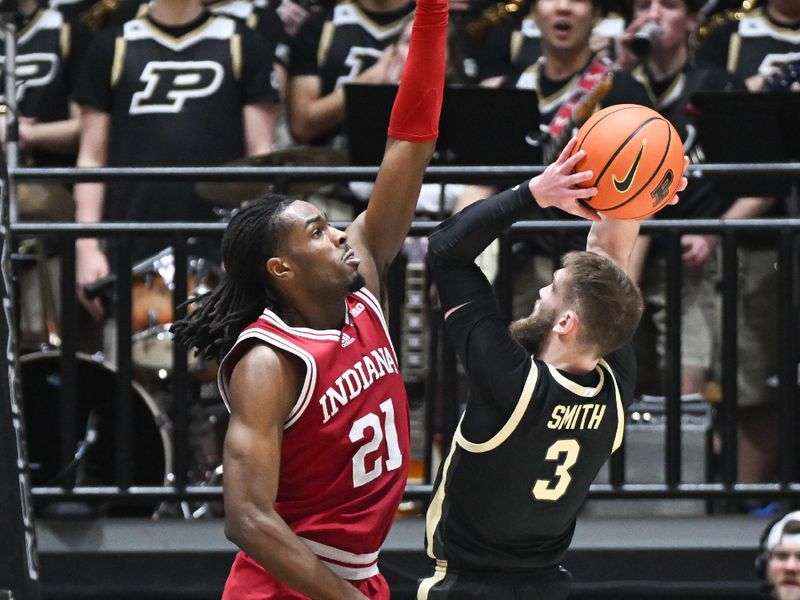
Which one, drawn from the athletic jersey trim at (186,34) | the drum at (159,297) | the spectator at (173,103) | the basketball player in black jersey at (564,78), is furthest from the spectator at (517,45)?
the drum at (159,297)

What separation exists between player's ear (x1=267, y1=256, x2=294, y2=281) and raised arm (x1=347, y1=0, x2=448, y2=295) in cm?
34

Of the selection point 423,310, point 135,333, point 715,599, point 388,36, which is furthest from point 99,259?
point 715,599

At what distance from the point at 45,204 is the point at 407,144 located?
3.55 metres

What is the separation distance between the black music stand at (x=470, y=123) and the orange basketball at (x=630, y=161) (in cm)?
237

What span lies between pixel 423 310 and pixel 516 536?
2433 mm

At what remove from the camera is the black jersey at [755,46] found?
747cm

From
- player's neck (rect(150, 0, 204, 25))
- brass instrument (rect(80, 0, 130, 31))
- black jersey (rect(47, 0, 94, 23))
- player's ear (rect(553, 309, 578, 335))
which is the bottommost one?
brass instrument (rect(80, 0, 130, 31))

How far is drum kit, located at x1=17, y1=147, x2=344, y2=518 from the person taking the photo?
20.9 feet

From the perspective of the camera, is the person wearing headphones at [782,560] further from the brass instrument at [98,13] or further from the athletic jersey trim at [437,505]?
the brass instrument at [98,13]

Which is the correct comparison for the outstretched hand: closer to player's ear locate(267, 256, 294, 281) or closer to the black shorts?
player's ear locate(267, 256, 294, 281)

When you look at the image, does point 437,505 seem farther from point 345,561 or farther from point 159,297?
point 159,297

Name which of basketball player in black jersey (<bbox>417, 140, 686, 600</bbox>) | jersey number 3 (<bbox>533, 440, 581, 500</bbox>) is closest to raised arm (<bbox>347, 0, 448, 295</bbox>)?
basketball player in black jersey (<bbox>417, 140, 686, 600</bbox>)

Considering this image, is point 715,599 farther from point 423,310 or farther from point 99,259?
point 99,259

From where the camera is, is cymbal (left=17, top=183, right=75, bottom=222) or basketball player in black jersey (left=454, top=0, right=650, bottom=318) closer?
basketball player in black jersey (left=454, top=0, right=650, bottom=318)
